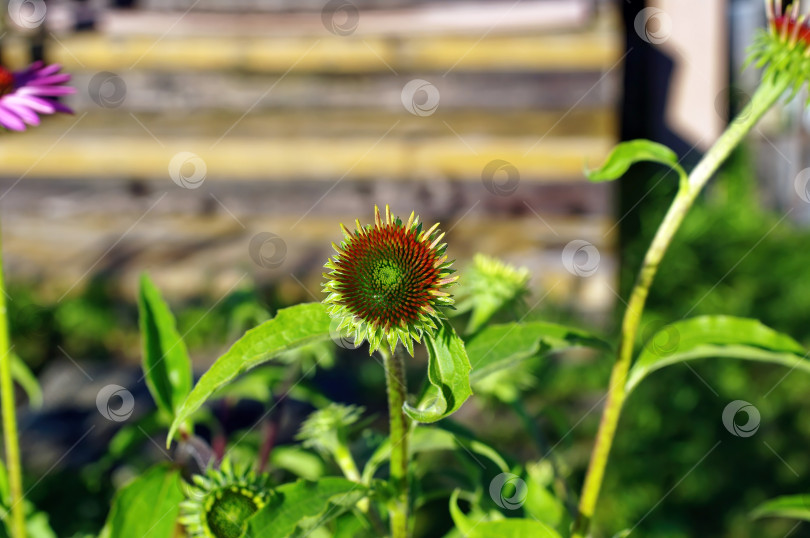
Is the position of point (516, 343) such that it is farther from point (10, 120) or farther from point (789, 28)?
point (10, 120)

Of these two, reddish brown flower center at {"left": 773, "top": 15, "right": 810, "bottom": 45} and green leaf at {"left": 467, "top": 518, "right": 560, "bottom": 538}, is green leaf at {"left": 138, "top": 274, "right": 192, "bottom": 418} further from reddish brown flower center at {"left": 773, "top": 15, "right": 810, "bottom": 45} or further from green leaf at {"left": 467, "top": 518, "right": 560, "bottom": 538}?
reddish brown flower center at {"left": 773, "top": 15, "right": 810, "bottom": 45}

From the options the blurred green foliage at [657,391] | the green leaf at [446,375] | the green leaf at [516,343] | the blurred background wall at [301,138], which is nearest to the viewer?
the green leaf at [446,375]

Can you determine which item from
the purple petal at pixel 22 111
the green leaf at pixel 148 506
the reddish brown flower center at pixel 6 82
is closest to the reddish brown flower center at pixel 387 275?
the green leaf at pixel 148 506

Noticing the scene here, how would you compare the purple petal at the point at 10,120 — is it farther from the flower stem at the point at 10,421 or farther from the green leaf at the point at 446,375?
the green leaf at the point at 446,375

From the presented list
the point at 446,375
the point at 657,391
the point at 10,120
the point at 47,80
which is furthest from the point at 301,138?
the point at 446,375

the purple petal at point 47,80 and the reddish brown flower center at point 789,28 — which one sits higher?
the reddish brown flower center at point 789,28

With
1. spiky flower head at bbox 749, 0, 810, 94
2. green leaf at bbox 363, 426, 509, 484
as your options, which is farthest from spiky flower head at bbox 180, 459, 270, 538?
spiky flower head at bbox 749, 0, 810, 94
